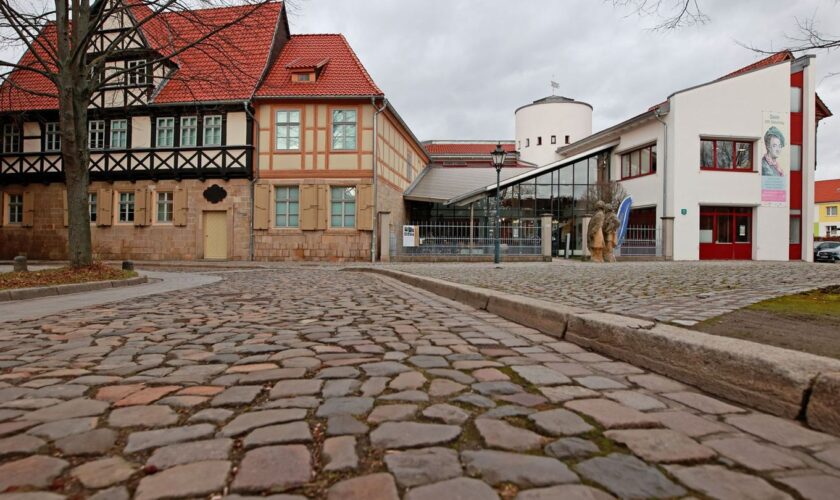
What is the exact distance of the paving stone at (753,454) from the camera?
1.80 meters

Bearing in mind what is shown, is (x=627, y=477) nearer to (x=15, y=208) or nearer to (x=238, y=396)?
(x=238, y=396)

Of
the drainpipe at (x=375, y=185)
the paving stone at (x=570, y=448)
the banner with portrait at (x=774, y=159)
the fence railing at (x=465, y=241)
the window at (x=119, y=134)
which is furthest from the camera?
the banner with portrait at (x=774, y=159)

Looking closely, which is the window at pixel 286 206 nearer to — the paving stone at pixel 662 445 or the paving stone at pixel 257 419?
the paving stone at pixel 257 419

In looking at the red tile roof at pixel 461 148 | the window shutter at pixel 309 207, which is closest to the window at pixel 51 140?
the window shutter at pixel 309 207

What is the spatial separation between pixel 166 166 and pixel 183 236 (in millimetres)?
3252

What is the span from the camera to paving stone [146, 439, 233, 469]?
1795 mm

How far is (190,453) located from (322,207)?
2008 centimetres

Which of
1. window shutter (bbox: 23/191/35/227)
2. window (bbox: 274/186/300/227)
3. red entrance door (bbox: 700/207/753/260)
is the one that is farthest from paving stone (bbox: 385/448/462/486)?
window shutter (bbox: 23/191/35/227)

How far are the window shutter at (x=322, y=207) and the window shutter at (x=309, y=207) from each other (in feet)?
0.28

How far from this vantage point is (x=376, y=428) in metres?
2.12

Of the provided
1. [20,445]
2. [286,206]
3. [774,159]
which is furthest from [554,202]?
[20,445]

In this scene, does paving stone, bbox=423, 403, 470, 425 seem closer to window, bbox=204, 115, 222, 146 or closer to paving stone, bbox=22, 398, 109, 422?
paving stone, bbox=22, 398, 109, 422

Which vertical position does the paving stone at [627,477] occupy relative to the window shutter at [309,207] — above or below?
below

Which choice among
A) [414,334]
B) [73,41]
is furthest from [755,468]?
[73,41]
